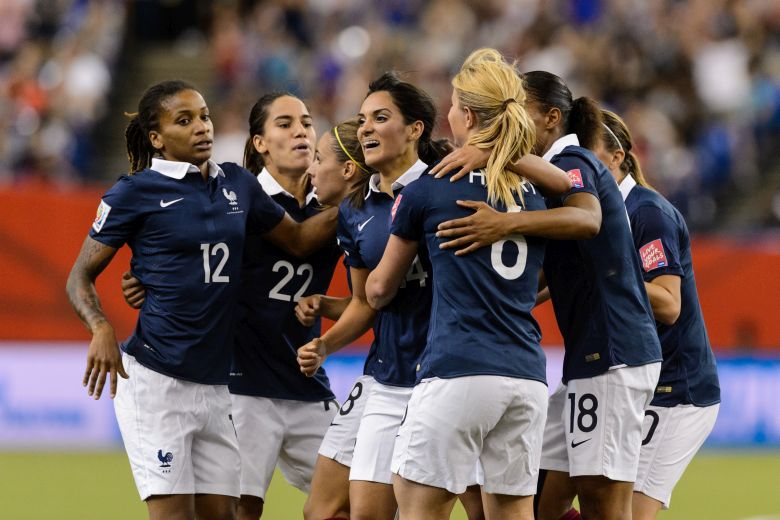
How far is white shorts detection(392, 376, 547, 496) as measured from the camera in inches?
204

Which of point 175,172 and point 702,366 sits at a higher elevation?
point 175,172

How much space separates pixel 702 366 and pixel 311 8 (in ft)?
41.4

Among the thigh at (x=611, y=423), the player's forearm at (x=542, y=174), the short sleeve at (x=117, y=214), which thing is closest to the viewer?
the player's forearm at (x=542, y=174)

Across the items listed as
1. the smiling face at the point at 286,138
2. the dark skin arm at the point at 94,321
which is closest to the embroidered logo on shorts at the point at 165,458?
the dark skin arm at the point at 94,321

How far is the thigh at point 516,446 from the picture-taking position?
5.29 metres

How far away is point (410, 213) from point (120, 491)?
5.65 m

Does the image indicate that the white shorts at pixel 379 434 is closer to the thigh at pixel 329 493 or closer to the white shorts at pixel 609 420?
the thigh at pixel 329 493

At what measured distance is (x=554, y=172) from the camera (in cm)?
557

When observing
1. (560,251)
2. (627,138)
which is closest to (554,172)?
(560,251)

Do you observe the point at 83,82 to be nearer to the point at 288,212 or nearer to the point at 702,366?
the point at 288,212

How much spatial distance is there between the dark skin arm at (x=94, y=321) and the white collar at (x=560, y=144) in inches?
82.5

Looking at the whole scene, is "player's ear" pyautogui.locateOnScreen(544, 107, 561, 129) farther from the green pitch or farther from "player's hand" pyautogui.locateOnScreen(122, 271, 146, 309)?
the green pitch

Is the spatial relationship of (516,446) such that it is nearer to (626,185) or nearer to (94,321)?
(626,185)

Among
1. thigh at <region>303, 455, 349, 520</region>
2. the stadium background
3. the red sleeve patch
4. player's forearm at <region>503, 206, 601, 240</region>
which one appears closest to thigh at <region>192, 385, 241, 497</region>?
thigh at <region>303, 455, 349, 520</region>
